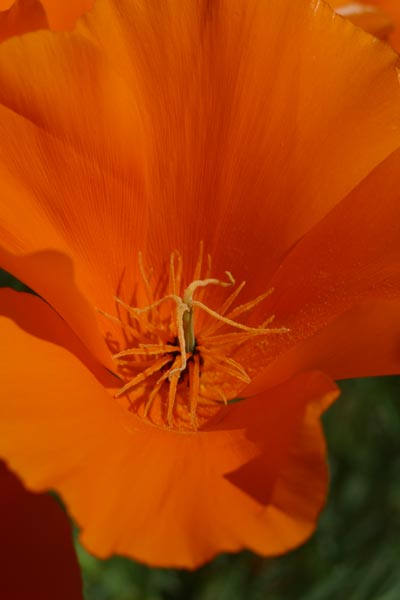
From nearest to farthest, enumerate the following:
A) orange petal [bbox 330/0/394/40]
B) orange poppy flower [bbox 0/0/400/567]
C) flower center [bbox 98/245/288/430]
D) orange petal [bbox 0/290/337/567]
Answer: orange petal [bbox 0/290/337/567] → orange poppy flower [bbox 0/0/400/567] → flower center [bbox 98/245/288/430] → orange petal [bbox 330/0/394/40]

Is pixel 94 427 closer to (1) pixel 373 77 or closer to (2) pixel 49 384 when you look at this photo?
(2) pixel 49 384

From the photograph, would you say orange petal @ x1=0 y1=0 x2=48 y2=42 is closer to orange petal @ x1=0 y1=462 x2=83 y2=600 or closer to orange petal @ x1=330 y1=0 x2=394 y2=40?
orange petal @ x1=330 y1=0 x2=394 y2=40

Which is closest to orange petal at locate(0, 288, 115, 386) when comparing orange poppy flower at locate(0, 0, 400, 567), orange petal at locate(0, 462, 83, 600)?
orange poppy flower at locate(0, 0, 400, 567)

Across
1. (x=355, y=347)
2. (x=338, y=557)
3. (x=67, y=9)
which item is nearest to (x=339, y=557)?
(x=338, y=557)

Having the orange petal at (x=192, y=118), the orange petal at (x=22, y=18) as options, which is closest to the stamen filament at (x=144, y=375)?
the orange petal at (x=192, y=118)

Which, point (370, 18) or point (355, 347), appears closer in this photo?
point (355, 347)

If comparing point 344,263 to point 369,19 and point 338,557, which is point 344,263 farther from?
point 338,557
